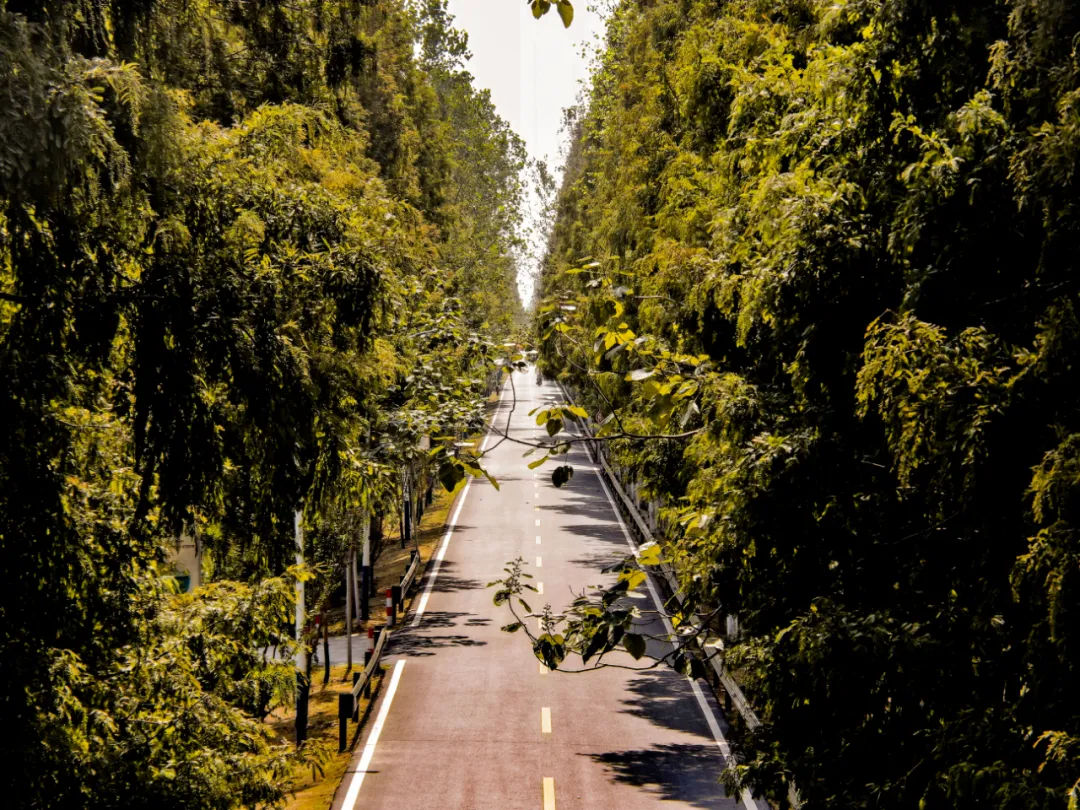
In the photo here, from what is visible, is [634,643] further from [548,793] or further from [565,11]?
[548,793]

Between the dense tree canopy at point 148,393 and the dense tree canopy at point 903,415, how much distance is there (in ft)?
6.45

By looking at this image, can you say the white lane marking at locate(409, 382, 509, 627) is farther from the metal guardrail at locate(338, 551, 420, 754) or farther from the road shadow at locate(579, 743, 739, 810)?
the road shadow at locate(579, 743, 739, 810)

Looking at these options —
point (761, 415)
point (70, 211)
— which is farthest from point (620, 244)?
point (70, 211)

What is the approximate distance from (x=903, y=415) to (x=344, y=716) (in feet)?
44.8

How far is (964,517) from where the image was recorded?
6.79 m

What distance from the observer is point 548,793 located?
49.7 ft

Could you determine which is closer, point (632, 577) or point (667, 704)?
point (632, 577)

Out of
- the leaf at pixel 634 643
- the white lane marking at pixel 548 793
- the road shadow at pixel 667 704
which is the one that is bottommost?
the white lane marking at pixel 548 793

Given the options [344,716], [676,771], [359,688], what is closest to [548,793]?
[676,771]

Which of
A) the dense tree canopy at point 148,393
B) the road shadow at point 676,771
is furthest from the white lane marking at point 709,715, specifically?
the dense tree canopy at point 148,393

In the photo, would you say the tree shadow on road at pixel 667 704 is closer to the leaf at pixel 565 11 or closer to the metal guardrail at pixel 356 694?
the metal guardrail at pixel 356 694

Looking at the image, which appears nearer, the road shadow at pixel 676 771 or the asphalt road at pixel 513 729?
the road shadow at pixel 676 771

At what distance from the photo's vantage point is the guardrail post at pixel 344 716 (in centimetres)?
1758

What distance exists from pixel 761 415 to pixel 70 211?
18.2 ft
